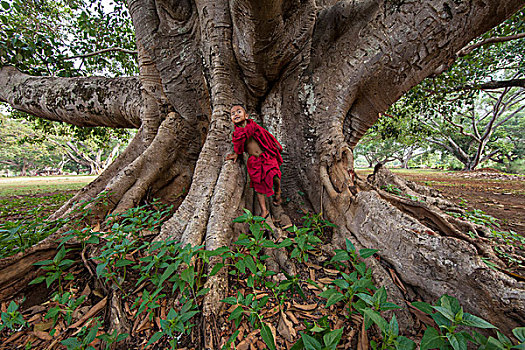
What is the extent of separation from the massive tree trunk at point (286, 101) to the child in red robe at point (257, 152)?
22 centimetres

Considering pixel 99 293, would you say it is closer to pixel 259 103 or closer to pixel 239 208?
pixel 239 208

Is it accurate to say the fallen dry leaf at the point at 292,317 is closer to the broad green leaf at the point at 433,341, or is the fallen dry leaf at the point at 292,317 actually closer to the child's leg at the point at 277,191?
the broad green leaf at the point at 433,341

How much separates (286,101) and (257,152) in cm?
95

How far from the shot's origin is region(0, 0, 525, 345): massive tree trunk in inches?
68.7

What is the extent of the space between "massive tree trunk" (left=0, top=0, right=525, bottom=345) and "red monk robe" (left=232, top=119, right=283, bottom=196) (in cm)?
21

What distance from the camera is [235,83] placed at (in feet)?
8.91

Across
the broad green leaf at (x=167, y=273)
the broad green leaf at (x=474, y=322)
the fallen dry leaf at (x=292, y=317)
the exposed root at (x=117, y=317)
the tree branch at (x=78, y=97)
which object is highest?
the tree branch at (x=78, y=97)

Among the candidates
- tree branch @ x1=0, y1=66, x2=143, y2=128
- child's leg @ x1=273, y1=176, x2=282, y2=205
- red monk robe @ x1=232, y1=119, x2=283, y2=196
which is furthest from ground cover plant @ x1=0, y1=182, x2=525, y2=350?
tree branch @ x1=0, y1=66, x2=143, y2=128

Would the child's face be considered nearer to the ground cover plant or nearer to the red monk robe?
the red monk robe

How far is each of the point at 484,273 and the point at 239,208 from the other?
1.90 meters

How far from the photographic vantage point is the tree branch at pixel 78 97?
358 centimetres

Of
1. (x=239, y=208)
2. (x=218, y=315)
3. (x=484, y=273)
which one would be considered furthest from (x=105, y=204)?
(x=484, y=273)

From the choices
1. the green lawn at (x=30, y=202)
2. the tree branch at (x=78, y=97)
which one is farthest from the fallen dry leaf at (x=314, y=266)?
the tree branch at (x=78, y=97)

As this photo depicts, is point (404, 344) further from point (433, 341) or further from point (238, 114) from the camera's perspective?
point (238, 114)
